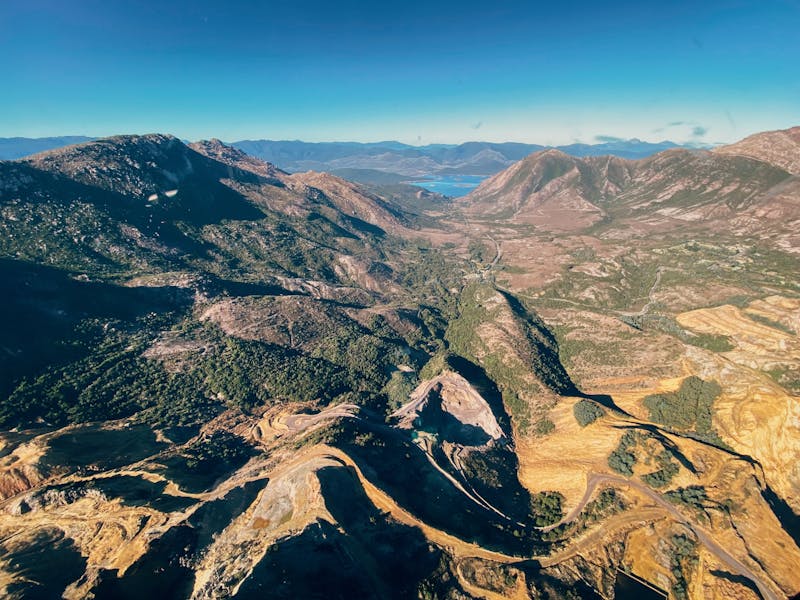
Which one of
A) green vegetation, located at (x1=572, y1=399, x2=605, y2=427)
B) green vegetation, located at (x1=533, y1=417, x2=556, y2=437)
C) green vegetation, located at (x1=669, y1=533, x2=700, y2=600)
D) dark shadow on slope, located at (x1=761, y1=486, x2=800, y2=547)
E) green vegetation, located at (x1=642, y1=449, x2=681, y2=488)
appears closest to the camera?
green vegetation, located at (x1=669, y1=533, x2=700, y2=600)

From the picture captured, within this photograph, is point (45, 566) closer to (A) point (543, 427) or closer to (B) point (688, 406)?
(A) point (543, 427)

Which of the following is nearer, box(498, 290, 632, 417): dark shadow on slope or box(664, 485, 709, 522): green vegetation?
box(664, 485, 709, 522): green vegetation

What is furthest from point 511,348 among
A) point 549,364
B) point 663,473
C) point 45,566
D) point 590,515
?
point 45,566

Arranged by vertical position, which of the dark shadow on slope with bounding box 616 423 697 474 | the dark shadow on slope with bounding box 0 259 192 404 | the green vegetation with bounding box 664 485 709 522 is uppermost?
the dark shadow on slope with bounding box 0 259 192 404

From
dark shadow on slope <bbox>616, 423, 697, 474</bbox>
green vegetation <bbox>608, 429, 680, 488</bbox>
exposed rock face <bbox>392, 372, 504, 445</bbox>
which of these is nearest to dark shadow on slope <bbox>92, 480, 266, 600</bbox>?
exposed rock face <bbox>392, 372, 504, 445</bbox>

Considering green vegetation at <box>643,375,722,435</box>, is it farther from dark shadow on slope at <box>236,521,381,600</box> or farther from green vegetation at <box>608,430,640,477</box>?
dark shadow on slope at <box>236,521,381,600</box>
